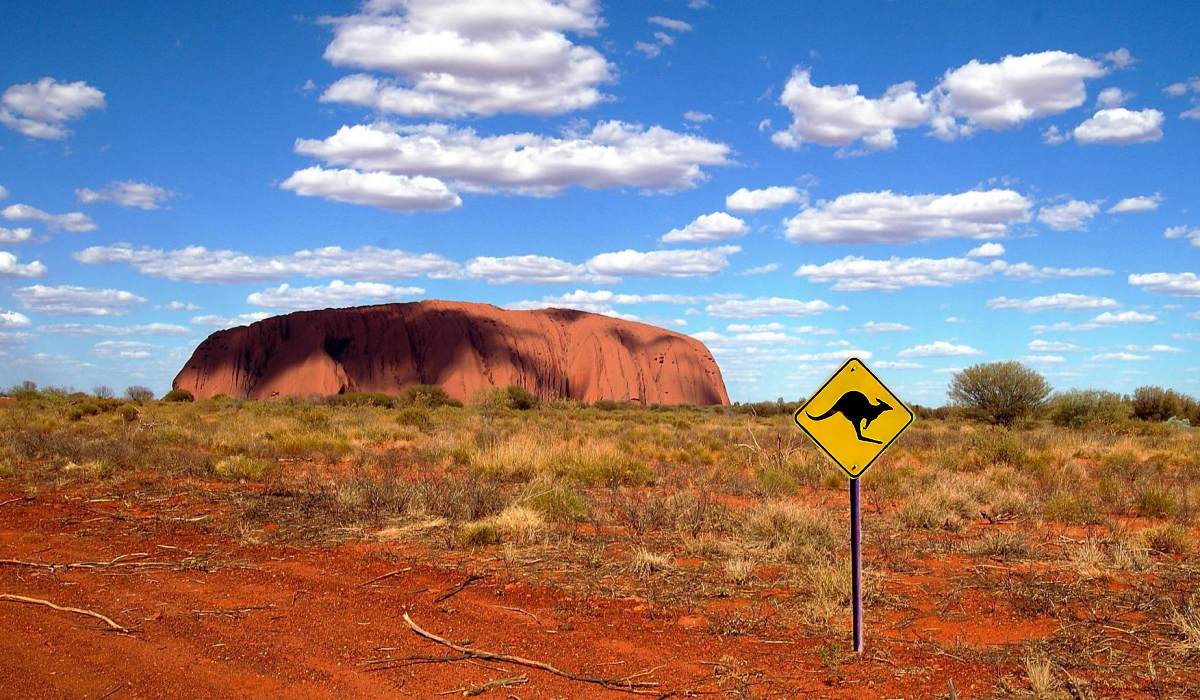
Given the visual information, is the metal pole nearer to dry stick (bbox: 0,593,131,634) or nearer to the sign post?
the sign post

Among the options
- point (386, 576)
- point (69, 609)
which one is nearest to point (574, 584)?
point (386, 576)

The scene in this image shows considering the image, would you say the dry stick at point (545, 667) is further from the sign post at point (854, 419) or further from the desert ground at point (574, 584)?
the sign post at point (854, 419)

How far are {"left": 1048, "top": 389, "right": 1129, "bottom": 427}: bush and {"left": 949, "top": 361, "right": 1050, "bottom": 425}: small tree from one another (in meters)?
1.19

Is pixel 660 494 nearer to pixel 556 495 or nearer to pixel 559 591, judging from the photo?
pixel 556 495

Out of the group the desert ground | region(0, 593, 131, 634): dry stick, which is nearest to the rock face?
the desert ground

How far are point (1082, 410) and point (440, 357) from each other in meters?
57.5

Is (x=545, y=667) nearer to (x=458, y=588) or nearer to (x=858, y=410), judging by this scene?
(x=458, y=588)

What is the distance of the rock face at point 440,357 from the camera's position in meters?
76.1

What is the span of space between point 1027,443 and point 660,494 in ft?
44.0

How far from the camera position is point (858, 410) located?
6.50 m

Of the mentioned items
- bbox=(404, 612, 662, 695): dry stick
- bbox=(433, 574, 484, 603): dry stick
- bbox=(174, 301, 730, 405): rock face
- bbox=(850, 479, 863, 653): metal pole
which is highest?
bbox=(174, 301, 730, 405): rock face

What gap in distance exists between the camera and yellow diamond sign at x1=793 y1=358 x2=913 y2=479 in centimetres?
640

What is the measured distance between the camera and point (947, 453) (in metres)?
21.2

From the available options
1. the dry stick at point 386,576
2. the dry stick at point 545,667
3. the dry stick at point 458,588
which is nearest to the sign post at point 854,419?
the dry stick at point 545,667
